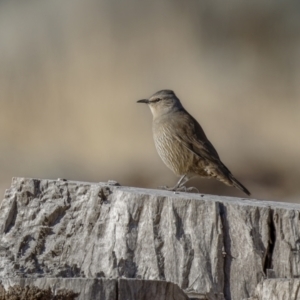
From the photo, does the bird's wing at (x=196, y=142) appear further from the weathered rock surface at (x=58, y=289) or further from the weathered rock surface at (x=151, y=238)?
the weathered rock surface at (x=58, y=289)

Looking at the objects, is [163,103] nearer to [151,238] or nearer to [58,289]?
[151,238]

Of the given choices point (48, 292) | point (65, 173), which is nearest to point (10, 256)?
point (48, 292)

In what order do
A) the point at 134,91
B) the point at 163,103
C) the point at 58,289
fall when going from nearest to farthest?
the point at 58,289 < the point at 163,103 < the point at 134,91

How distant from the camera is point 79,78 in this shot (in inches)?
397

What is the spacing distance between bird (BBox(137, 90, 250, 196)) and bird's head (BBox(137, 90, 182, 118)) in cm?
18

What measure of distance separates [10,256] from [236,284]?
41.6 inches

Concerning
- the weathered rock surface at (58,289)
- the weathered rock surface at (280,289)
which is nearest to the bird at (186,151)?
the weathered rock surface at (280,289)

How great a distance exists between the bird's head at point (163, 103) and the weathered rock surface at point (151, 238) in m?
3.08

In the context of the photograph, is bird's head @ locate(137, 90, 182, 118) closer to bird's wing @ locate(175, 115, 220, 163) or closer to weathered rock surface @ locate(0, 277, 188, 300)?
bird's wing @ locate(175, 115, 220, 163)

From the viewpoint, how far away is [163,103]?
25.2 feet

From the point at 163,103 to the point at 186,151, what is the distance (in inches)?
Result: 28.1

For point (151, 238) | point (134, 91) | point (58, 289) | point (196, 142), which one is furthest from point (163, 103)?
point (58, 289)

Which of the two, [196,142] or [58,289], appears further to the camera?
[196,142]

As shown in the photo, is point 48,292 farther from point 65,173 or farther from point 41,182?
point 65,173
